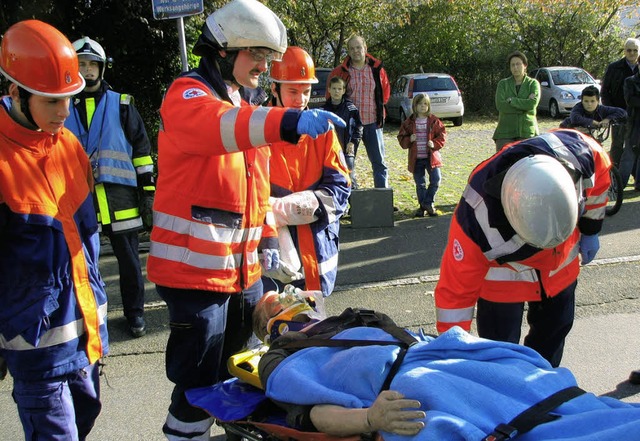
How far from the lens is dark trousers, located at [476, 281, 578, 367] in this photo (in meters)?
3.10

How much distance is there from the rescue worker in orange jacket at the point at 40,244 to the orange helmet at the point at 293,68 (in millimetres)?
1386

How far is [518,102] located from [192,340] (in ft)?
21.4

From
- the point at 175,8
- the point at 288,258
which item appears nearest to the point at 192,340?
the point at 288,258

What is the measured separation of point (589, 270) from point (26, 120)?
4.96 metres

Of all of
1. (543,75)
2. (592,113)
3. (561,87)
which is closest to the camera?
(592,113)

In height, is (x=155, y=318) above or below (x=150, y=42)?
below

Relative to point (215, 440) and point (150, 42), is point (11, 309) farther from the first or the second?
point (150, 42)

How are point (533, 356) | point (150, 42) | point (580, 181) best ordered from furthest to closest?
point (150, 42), point (580, 181), point (533, 356)

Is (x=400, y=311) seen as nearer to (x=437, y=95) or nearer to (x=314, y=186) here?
(x=314, y=186)

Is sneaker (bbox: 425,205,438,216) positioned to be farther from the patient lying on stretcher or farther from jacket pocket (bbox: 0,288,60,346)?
jacket pocket (bbox: 0,288,60,346)

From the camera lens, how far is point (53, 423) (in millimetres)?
2559

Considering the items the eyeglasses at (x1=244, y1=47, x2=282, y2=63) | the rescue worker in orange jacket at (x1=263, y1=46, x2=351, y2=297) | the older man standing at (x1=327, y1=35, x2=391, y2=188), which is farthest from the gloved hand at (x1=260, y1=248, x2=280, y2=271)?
the older man standing at (x1=327, y1=35, x2=391, y2=188)

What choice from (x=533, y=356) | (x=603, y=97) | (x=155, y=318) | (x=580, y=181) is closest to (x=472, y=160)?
(x=603, y=97)

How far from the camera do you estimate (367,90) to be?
8.66 m
